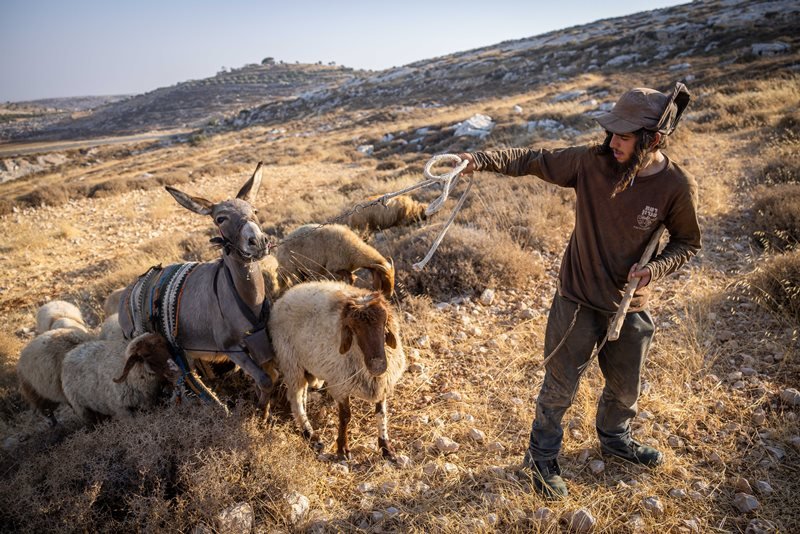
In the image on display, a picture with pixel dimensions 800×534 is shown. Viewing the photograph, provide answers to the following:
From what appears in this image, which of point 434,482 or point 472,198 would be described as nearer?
point 434,482

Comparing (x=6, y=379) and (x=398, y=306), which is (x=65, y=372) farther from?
(x=398, y=306)

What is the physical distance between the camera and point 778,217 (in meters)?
6.27

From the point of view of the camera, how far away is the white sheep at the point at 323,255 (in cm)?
555

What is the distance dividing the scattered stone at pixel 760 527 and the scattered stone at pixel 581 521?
942 millimetres

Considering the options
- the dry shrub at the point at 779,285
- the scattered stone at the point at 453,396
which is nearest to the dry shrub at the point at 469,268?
the scattered stone at the point at 453,396

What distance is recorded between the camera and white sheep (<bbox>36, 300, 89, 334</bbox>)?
5.98 meters

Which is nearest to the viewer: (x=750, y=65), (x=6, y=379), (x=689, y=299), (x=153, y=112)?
(x=689, y=299)

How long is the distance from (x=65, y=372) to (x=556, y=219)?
7688 millimetres

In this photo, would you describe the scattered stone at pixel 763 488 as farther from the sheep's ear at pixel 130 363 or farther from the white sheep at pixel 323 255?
the sheep's ear at pixel 130 363

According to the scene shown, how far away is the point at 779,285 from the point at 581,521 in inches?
161

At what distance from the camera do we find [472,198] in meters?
9.67

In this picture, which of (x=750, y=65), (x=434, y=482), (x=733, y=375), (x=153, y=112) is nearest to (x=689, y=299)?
(x=733, y=375)

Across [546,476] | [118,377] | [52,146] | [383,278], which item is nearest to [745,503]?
[546,476]

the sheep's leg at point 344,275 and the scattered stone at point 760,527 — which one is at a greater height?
the sheep's leg at point 344,275
